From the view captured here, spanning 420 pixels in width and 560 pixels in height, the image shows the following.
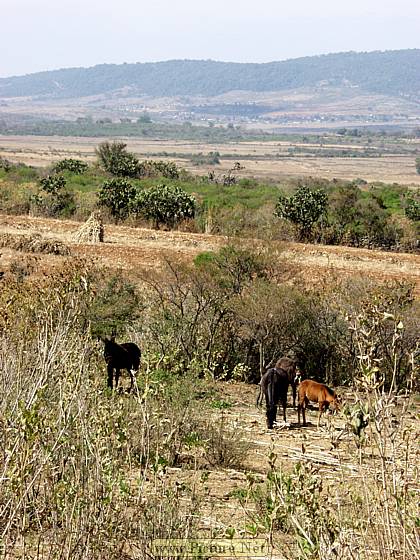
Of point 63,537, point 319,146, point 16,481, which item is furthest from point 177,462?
point 319,146

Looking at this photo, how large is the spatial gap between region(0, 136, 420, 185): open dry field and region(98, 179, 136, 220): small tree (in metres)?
51.8

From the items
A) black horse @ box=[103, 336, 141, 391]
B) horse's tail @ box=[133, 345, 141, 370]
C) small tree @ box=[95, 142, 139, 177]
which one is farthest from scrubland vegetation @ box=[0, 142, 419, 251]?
black horse @ box=[103, 336, 141, 391]

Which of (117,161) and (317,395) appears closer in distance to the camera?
(317,395)

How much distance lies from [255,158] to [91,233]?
10578 centimetres

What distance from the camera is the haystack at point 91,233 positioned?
26.0 metres

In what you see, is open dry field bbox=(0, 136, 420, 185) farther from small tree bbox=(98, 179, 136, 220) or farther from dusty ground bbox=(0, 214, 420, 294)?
dusty ground bbox=(0, 214, 420, 294)

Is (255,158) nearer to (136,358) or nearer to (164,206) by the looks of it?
(164,206)

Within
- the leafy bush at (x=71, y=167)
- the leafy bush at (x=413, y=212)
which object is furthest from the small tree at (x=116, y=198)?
the leafy bush at (x=71, y=167)

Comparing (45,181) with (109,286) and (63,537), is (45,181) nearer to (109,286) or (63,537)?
(109,286)

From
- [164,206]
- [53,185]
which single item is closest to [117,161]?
[53,185]

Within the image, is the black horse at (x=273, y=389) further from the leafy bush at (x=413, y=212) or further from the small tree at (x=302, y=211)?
the leafy bush at (x=413, y=212)

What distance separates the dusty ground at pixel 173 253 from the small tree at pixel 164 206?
2.05 meters

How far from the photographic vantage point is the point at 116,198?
1249 inches

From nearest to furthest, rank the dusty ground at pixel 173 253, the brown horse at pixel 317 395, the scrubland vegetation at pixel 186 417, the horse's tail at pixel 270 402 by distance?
the scrubland vegetation at pixel 186 417, the brown horse at pixel 317 395, the horse's tail at pixel 270 402, the dusty ground at pixel 173 253
